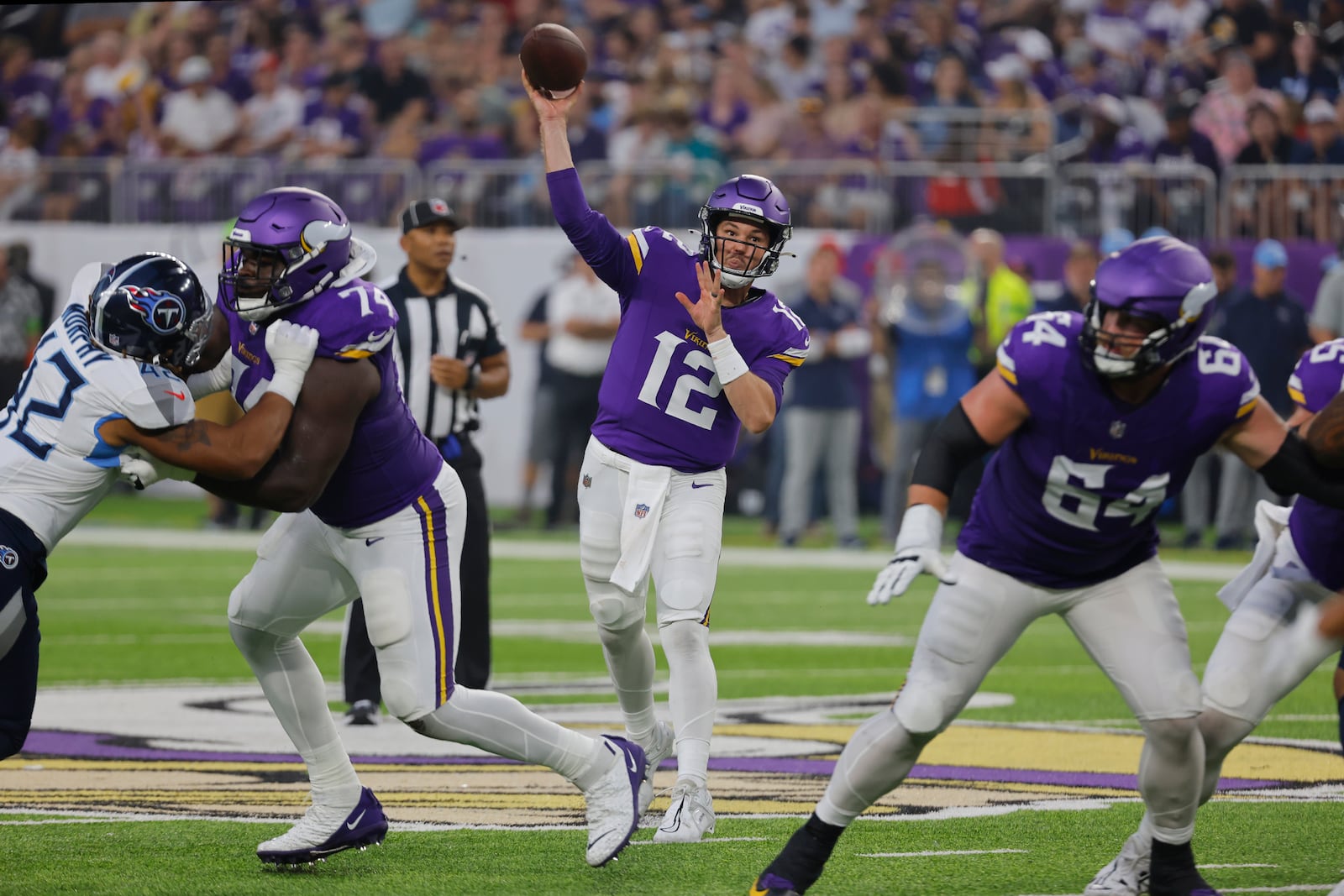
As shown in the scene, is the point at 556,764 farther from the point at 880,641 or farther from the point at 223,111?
A: the point at 223,111

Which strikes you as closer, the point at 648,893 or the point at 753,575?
the point at 648,893

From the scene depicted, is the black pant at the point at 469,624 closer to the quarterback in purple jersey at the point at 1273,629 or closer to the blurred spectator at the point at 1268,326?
the quarterback in purple jersey at the point at 1273,629

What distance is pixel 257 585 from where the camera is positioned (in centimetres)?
522

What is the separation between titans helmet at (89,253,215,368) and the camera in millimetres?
4863

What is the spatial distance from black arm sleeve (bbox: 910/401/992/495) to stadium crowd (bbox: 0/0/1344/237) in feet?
37.3

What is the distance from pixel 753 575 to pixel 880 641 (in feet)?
9.88

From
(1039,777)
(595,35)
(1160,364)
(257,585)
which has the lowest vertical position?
(1039,777)

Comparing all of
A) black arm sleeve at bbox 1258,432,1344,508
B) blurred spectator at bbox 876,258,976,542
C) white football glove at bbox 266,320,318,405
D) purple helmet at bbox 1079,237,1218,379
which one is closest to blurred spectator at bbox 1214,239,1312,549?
blurred spectator at bbox 876,258,976,542

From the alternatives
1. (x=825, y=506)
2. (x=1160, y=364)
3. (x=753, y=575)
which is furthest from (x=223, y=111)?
(x=1160, y=364)

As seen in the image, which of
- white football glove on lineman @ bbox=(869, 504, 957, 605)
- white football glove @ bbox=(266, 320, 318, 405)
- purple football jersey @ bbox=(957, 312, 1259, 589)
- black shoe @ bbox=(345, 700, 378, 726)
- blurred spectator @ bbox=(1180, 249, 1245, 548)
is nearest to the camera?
white football glove on lineman @ bbox=(869, 504, 957, 605)

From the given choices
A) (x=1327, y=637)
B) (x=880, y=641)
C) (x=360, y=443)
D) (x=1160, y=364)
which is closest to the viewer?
(x=1327, y=637)

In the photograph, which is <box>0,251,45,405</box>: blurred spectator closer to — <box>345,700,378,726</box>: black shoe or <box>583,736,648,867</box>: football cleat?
<box>345,700,378,726</box>: black shoe

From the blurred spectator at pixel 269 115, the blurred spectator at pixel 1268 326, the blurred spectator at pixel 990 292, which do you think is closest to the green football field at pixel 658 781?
the blurred spectator at pixel 1268 326

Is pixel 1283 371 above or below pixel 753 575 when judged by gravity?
above
